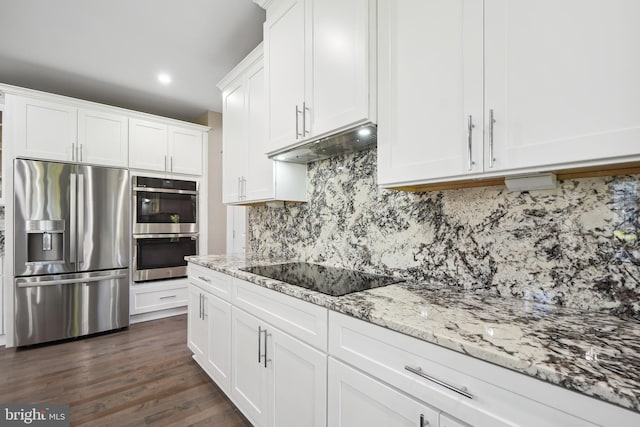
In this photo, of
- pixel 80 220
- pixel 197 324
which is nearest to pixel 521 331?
pixel 197 324

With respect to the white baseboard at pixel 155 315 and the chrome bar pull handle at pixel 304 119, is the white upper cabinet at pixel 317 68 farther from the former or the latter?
the white baseboard at pixel 155 315

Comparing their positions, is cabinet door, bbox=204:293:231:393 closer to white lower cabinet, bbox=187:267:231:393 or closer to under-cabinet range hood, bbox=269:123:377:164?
white lower cabinet, bbox=187:267:231:393

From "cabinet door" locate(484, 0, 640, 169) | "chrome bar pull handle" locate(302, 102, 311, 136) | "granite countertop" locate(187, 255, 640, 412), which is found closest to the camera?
"granite countertop" locate(187, 255, 640, 412)

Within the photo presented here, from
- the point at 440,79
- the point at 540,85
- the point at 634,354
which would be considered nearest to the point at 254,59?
the point at 440,79

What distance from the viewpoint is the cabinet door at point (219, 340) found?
189 centimetres

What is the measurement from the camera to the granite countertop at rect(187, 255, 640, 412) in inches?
23.2

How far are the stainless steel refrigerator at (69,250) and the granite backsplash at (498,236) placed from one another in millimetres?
2597

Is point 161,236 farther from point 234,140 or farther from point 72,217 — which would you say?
point 234,140

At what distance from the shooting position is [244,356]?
1.71 meters

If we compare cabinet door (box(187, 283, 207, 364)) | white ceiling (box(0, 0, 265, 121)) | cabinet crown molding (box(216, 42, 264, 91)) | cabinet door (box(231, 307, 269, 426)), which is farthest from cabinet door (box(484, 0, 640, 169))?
cabinet door (box(187, 283, 207, 364))

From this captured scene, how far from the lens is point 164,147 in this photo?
3711 millimetres

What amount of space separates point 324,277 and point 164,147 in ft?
10.2

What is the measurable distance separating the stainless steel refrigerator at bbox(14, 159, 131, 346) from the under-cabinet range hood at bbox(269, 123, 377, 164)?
2.34 meters

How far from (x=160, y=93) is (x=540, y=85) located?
3860 millimetres
